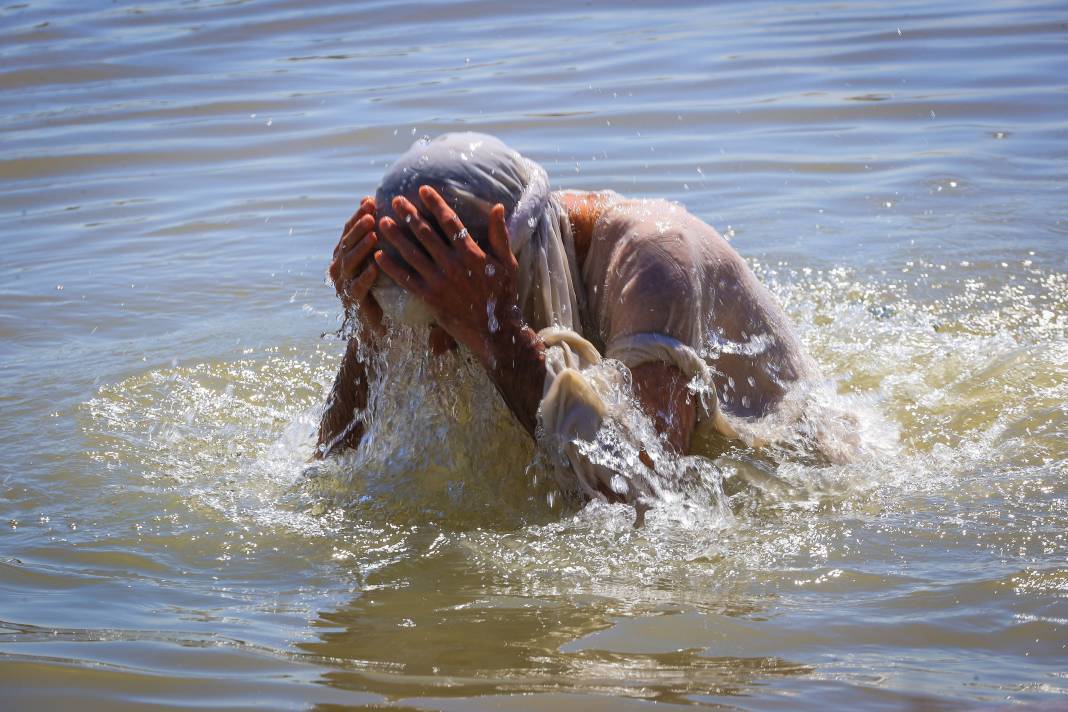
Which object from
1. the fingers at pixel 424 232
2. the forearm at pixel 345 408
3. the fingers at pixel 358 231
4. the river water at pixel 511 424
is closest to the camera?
the river water at pixel 511 424

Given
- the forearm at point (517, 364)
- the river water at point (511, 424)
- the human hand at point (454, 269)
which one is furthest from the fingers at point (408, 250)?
the river water at point (511, 424)

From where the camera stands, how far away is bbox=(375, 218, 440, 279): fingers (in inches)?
142

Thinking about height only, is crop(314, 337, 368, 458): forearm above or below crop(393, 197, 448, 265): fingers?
below

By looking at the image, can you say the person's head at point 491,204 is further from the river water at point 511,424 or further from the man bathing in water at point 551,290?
the river water at point 511,424

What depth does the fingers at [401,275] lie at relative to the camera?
3621 mm

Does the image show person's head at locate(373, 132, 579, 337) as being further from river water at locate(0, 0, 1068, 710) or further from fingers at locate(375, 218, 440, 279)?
river water at locate(0, 0, 1068, 710)

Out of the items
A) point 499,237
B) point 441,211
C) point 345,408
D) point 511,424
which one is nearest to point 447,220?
point 441,211

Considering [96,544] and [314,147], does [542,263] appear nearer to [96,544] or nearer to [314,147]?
[96,544]

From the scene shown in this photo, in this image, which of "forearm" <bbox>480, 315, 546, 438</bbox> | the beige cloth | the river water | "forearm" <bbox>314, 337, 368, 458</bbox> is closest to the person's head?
the beige cloth

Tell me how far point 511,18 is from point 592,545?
1150 cm

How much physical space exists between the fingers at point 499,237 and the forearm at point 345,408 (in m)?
0.81

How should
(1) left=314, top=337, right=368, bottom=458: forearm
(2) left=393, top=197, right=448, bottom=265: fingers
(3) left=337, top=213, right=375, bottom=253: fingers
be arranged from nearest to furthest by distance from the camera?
(2) left=393, top=197, right=448, bottom=265: fingers < (3) left=337, top=213, right=375, bottom=253: fingers < (1) left=314, top=337, right=368, bottom=458: forearm

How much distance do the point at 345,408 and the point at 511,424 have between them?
68 cm

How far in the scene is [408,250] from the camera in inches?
142
